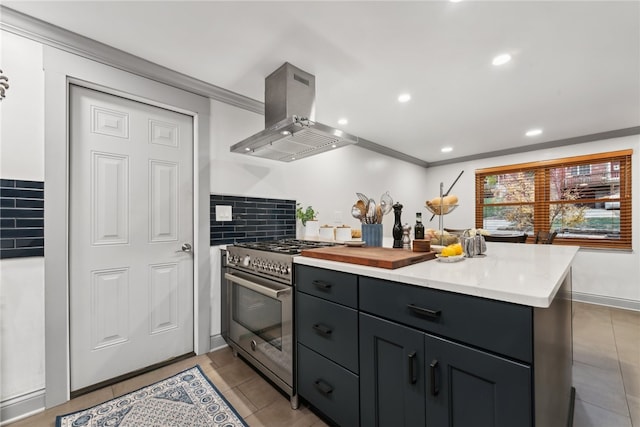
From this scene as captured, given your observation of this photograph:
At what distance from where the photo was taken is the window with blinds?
3705 mm

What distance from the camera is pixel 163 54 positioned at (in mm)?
1946

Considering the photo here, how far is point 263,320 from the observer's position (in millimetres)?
1866

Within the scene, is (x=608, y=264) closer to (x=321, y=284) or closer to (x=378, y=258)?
(x=378, y=258)

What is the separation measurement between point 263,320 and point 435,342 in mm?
1217

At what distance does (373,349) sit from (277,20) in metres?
1.90

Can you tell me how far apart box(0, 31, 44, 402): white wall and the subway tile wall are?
1116mm

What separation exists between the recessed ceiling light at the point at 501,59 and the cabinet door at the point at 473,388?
211 cm

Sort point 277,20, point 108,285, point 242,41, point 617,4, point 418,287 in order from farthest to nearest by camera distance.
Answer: point 108,285, point 242,41, point 277,20, point 617,4, point 418,287

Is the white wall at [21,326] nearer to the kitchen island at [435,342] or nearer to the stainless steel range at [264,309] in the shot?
the stainless steel range at [264,309]

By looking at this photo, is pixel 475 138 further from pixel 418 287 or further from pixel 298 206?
pixel 418 287

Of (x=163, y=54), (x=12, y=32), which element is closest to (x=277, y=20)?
(x=163, y=54)

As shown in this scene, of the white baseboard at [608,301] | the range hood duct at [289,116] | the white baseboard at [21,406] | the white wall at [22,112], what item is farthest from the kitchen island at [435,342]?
→ the white baseboard at [608,301]

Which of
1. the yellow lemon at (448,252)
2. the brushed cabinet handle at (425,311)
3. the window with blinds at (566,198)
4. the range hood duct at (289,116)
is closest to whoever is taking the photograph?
the brushed cabinet handle at (425,311)

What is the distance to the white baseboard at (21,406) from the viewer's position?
5.00ft
